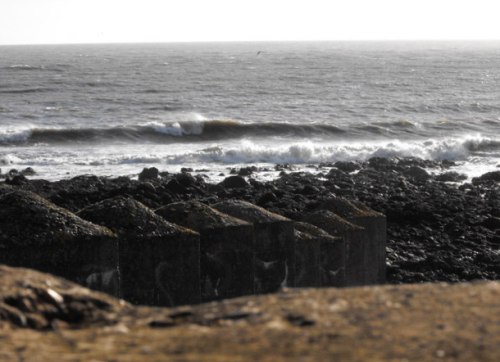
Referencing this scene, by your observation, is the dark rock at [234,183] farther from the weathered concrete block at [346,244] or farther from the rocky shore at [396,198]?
the weathered concrete block at [346,244]

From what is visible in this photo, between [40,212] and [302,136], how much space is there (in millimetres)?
35376

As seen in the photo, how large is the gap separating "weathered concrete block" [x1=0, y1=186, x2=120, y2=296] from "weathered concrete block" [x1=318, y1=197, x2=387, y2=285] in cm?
515

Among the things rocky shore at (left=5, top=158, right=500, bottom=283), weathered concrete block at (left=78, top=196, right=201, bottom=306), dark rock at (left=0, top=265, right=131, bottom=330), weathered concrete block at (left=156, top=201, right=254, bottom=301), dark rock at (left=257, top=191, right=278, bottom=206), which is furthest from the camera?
dark rock at (left=257, top=191, right=278, bottom=206)

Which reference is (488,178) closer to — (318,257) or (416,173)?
(416,173)

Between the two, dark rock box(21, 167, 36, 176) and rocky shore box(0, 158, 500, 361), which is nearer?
rocky shore box(0, 158, 500, 361)

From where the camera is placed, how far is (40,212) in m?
11.4

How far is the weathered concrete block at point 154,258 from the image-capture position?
11852mm

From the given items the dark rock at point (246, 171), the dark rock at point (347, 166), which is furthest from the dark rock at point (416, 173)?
the dark rock at point (246, 171)

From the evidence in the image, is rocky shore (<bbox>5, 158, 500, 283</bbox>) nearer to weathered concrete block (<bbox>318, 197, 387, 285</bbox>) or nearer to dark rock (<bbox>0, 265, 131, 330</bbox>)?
weathered concrete block (<bbox>318, 197, 387, 285</bbox>)

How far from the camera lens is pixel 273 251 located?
13438 mm

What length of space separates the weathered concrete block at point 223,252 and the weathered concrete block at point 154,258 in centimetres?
44

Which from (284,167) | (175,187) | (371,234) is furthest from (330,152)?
(371,234)

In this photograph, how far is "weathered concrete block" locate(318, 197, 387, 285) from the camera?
15.3 meters

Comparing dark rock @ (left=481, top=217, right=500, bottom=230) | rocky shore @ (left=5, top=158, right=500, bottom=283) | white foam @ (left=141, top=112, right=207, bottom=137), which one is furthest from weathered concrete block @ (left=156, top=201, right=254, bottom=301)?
white foam @ (left=141, top=112, right=207, bottom=137)
